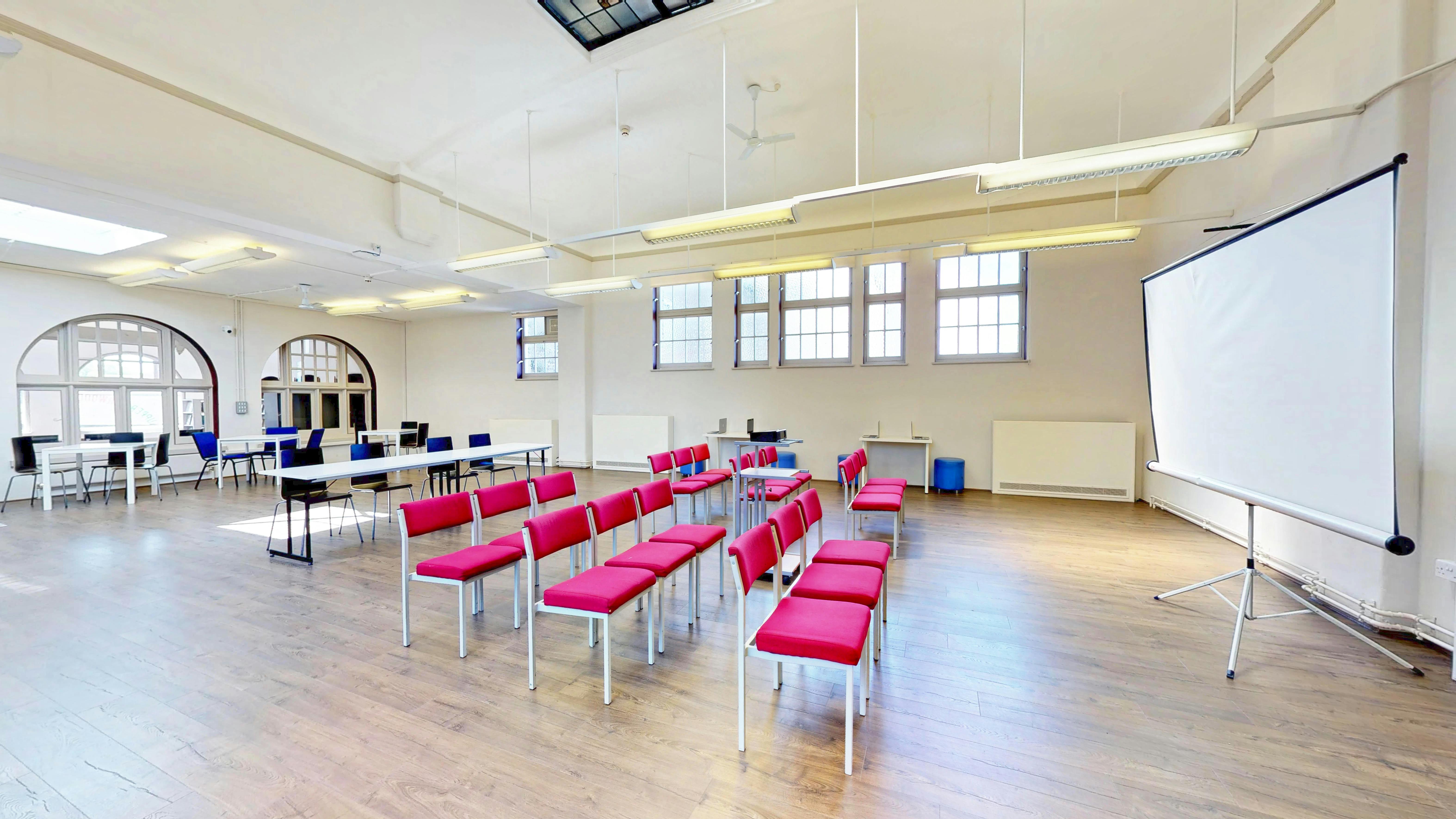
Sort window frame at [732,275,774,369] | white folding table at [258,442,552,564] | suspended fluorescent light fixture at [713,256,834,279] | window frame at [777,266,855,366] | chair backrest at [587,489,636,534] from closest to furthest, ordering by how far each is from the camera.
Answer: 1. chair backrest at [587,489,636,534]
2. white folding table at [258,442,552,564]
3. suspended fluorescent light fixture at [713,256,834,279]
4. window frame at [777,266,855,366]
5. window frame at [732,275,774,369]

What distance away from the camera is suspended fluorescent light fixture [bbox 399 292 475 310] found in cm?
797

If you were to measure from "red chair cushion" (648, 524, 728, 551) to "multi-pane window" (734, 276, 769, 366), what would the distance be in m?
5.44

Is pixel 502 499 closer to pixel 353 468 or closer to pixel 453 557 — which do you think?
pixel 453 557

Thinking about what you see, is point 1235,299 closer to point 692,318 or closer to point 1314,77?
point 1314,77

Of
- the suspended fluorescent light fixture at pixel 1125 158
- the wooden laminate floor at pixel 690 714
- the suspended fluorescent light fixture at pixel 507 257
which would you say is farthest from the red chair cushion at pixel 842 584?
the suspended fluorescent light fixture at pixel 507 257

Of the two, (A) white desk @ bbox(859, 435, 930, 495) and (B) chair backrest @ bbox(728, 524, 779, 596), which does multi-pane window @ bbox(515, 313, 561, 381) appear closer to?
(A) white desk @ bbox(859, 435, 930, 495)

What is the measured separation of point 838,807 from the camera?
1695 mm

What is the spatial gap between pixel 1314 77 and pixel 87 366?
48.1 feet

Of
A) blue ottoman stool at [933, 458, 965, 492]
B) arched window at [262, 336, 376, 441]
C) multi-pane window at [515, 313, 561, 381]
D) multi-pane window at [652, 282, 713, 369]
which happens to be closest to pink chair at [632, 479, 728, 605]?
blue ottoman stool at [933, 458, 965, 492]

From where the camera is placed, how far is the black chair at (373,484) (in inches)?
214

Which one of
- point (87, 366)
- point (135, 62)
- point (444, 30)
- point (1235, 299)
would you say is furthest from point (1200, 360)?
point (87, 366)

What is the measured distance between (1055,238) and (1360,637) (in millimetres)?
3878

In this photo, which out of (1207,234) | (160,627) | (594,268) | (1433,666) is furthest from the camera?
(594,268)

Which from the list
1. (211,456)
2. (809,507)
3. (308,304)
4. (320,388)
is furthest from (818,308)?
(320,388)
